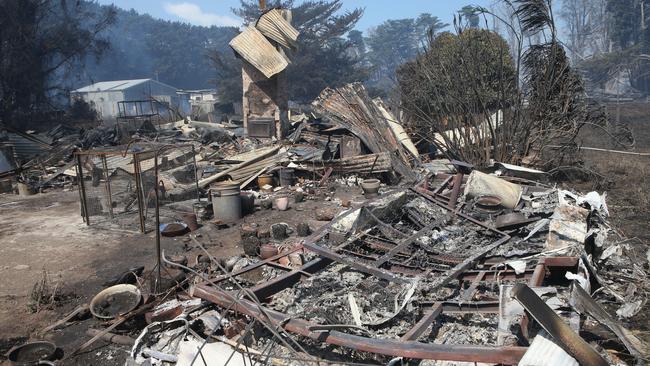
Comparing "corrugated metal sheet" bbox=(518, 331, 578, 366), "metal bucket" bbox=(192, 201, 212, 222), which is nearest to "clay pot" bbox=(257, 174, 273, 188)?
"metal bucket" bbox=(192, 201, 212, 222)

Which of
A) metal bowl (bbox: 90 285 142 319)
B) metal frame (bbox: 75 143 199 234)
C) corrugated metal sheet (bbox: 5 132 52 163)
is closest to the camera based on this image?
metal bowl (bbox: 90 285 142 319)

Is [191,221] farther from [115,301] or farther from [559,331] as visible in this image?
[559,331]

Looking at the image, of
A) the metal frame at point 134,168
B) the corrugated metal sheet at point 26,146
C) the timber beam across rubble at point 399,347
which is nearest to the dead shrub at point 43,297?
the metal frame at point 134,168

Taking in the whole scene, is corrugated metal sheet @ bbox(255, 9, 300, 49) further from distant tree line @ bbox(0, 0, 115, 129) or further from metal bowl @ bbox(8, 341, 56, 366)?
distant tree line @ bbox(0, 0, 115, 129)

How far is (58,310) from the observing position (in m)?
5.52

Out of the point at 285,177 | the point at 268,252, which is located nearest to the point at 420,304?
the point at 268,252

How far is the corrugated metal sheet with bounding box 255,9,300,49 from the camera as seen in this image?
609 inches

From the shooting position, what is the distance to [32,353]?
4.45 metres

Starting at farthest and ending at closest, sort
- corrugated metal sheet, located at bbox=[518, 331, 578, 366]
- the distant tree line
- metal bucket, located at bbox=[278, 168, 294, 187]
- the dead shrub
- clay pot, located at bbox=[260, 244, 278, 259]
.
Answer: the distant tree line < metal bucket, located at bbox=[278, 168, 294, 187] < clay pot, located at bbox=[260, 244, 278, 259] < the dead shrub < corrugated metal sheet, located at bbox=[518, 331, 578, 366]

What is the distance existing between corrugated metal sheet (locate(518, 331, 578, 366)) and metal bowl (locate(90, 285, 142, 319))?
13.8ft

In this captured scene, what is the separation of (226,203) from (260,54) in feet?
26.7

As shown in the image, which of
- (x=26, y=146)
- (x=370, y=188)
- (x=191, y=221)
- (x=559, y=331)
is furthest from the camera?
(x=26, y=146)

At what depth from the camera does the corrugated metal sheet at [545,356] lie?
2.74m

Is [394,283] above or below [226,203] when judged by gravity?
below
